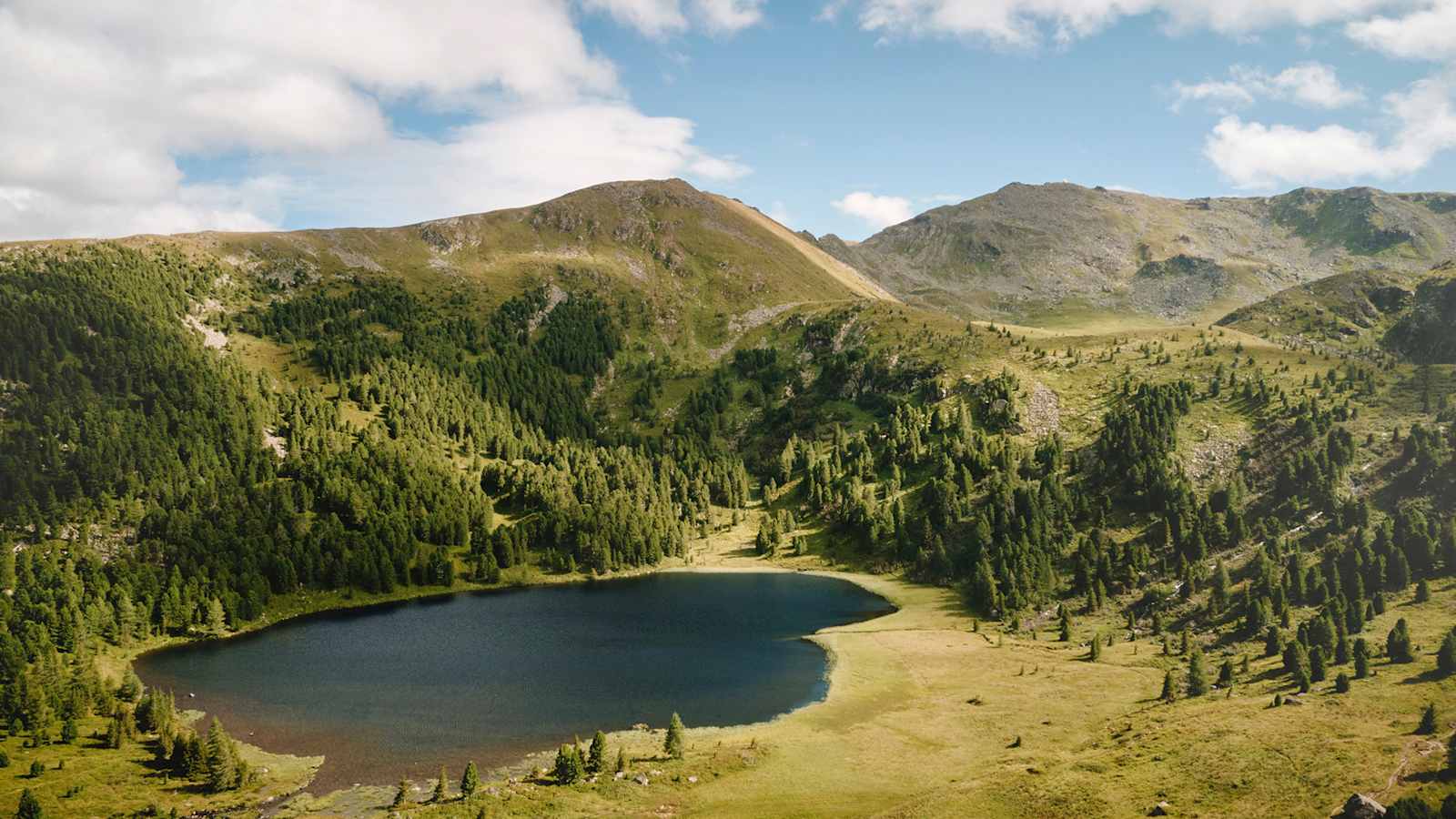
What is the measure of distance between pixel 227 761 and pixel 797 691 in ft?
194

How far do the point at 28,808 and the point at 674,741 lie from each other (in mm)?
51014

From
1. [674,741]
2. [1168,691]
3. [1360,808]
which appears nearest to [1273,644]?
[1168,691]

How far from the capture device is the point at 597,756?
6981 cm

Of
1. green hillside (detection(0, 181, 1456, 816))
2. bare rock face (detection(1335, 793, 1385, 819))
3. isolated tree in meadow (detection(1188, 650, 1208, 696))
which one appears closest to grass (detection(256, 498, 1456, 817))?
green hillside (detection(0, 181, 1456, 816))

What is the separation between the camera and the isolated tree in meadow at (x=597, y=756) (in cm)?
→ 6925

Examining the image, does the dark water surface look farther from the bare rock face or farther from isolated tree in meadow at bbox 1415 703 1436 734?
isolated tree in meadow at bbox 1415 703 1436 734

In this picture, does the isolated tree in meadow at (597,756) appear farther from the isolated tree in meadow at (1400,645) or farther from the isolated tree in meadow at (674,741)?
the isolated tree in meadow at (1400,645)

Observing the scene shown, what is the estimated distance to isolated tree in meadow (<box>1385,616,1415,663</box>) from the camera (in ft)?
267

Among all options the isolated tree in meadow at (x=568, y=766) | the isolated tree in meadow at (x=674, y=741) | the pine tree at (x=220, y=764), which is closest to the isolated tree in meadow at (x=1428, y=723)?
the isolated tree in meadow at (x=674, y=741)

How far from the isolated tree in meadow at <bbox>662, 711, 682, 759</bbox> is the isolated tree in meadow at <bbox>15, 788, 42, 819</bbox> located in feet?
162

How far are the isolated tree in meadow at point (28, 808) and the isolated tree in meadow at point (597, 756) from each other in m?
41.9

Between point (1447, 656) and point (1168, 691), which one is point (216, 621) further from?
point (1447, 656)

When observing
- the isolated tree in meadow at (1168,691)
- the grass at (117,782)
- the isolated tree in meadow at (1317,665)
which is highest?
the grass at (117,782)

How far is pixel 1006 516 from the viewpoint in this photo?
522ft
